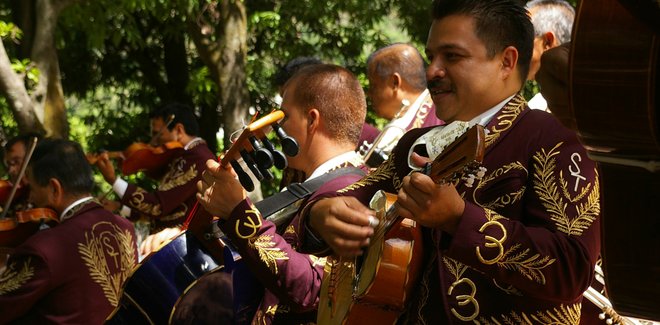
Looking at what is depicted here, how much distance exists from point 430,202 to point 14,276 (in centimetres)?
355

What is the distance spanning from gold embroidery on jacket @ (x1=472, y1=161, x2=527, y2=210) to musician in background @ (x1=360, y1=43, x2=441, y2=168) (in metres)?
3.15

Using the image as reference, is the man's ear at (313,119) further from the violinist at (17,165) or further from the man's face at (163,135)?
the man's face at (163,135)

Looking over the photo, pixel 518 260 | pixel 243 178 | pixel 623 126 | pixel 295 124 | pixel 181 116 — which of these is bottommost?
pixel 181 116

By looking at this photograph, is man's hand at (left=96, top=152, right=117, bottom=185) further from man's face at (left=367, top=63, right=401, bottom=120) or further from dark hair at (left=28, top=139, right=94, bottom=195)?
man's face at (left=367, top=63, right=401, bottom=120)

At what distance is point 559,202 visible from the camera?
2.49 meters

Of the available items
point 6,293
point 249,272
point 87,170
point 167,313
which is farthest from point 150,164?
point 249,272

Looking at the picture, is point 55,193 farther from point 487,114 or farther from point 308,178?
point 487,114

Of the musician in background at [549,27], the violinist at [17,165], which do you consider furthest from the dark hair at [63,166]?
the musician in background at [549,27]

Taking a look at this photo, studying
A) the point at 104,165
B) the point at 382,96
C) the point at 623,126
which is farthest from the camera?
the point at 104,165

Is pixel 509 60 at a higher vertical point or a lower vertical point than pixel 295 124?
higher

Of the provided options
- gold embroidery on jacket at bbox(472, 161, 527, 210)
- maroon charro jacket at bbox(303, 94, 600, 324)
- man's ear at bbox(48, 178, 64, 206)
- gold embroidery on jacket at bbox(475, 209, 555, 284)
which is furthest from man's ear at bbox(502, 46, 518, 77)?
man's ear at bbox(48, 178, 64, 206)

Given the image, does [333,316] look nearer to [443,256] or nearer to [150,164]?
[443,256]

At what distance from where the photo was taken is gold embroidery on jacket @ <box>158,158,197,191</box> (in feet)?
26.5

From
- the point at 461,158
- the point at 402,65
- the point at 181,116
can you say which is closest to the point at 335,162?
the point at 461,158
